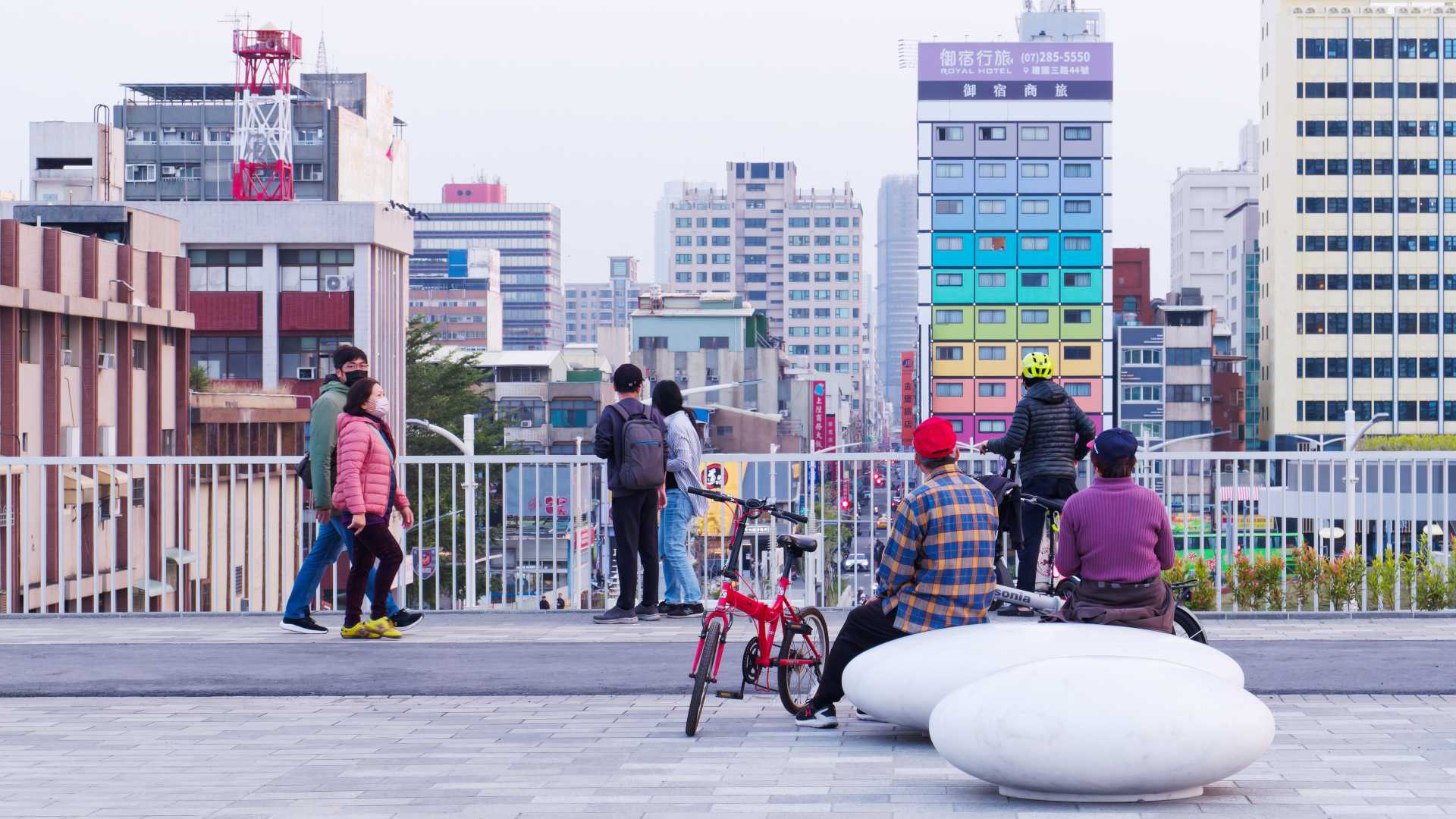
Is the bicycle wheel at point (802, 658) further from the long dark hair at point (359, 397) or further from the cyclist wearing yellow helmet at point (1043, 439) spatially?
the long dark hair at point (359, 397)

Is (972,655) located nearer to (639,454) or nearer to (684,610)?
(639,454)

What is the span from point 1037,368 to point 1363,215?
383 feet

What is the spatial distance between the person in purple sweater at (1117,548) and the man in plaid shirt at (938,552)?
44 centimetres

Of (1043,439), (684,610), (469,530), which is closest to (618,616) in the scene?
(684,610)

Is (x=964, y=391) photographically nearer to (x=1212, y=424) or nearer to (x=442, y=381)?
(x=1212, y=424)

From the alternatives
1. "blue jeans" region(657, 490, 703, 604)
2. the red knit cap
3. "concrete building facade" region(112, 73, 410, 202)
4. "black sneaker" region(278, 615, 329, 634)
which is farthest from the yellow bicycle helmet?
"concrete building facade" region(112, 73, 410, 202)

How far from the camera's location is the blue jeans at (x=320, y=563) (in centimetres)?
1127

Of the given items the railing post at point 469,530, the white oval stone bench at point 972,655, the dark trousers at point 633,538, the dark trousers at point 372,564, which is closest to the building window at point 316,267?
the railing post at point 469,530

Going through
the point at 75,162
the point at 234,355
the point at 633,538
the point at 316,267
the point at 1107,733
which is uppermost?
the point at 75,162

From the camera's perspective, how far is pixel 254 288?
3184 inches

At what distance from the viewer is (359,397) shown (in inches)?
436

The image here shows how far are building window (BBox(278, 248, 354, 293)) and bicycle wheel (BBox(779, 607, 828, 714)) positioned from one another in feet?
246

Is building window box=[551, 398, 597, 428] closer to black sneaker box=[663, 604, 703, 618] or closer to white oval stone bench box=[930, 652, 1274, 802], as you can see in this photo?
black sneaker box=[663, 604, 703, 618]

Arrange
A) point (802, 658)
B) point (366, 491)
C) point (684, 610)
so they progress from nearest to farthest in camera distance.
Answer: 1. point (802, 658)
2. point (366, 491)
3. point (684, 610)
